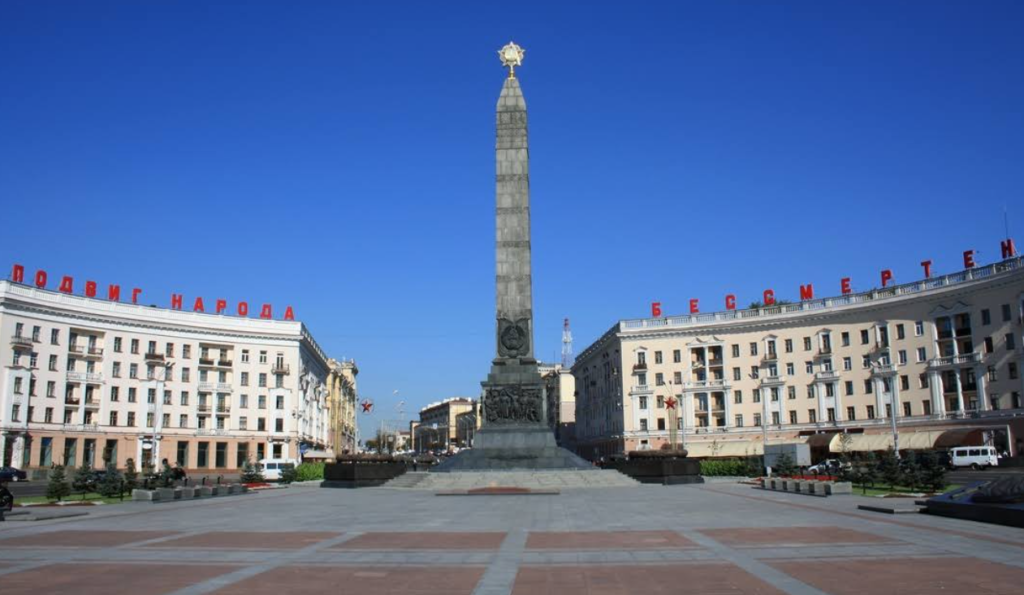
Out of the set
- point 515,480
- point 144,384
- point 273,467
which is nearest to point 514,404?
point 515,480

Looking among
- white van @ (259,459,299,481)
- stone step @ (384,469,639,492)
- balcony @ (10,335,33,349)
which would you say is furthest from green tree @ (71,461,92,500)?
balcony @ (10,335,33,349)

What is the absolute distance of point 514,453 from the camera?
3947 centimetres

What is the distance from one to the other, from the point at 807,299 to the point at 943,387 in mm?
15550

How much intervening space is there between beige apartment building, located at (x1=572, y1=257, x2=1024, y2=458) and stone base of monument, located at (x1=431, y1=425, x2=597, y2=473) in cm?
3220

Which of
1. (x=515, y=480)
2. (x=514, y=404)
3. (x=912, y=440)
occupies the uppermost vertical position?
(x=514, y=404)

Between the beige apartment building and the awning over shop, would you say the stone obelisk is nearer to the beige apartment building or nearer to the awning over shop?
the beige apartment building

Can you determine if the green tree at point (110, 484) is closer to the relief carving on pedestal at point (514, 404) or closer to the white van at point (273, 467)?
the relief carving on pedestal at point (514, 404)

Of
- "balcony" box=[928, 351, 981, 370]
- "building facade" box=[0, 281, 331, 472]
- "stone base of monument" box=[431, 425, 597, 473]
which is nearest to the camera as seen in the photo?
"stone base of monument" box=[431, 425, 597, 473]

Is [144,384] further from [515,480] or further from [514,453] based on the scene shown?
[515,480]

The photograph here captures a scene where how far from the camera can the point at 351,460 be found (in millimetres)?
39719

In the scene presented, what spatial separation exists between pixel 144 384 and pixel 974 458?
6922cm

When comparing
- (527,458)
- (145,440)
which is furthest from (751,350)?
(145,440)

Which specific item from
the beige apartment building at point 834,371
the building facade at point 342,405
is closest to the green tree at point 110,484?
the beige apartment building at point 834,371

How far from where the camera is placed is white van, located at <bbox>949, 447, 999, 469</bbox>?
2143 inches
